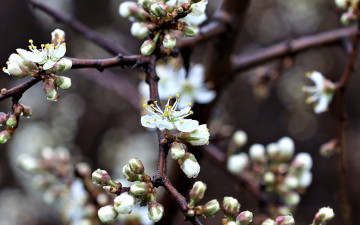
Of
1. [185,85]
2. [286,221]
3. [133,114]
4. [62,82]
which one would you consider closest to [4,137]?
[62,82]

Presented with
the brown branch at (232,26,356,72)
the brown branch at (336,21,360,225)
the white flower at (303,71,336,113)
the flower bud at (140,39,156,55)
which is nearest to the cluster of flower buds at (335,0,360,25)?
the brown branch at (336,21,360,225)

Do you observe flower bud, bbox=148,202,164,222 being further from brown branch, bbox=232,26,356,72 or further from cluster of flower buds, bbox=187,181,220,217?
brown branch, bbox=232,26,356,72

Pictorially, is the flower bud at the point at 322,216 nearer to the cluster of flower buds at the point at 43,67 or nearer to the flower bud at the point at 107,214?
the flower bud at the point at 107,214

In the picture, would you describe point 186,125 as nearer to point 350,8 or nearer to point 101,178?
point 101,178

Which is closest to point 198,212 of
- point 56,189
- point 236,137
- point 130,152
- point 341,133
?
point 341,133

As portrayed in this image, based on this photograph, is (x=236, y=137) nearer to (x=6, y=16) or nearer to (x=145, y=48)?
(x=145, y=48)

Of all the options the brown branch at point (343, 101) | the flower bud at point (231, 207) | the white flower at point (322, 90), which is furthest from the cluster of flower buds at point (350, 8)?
the flower bud at point (231, 207)
